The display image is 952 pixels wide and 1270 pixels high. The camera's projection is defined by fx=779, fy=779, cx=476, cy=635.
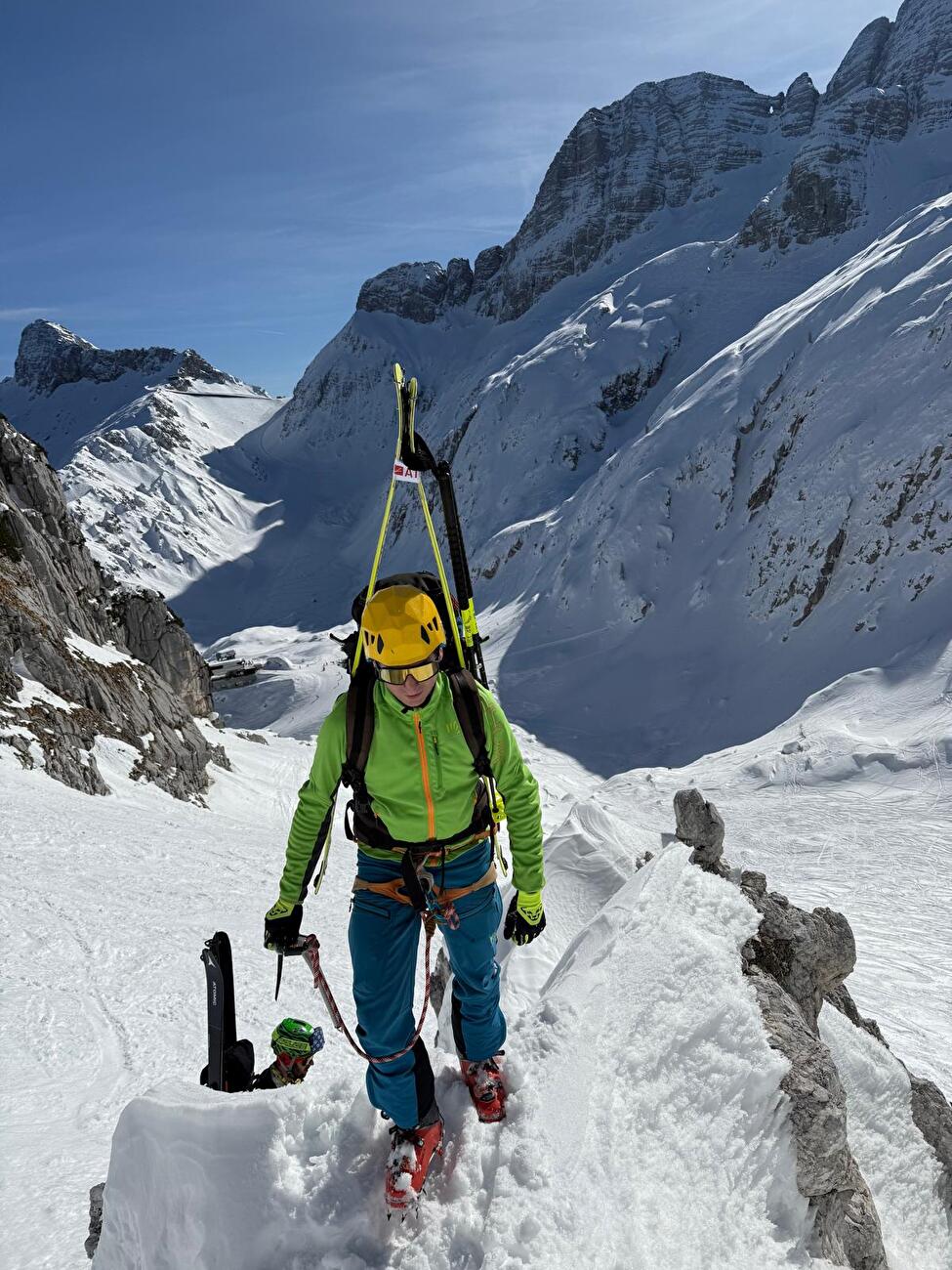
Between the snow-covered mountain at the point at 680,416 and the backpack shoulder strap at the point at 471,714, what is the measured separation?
1230 inches

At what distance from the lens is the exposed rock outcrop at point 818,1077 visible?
3994mm

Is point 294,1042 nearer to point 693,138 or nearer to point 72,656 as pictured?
point 72,656

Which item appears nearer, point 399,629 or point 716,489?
point 399,629

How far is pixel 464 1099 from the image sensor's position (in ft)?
13.1

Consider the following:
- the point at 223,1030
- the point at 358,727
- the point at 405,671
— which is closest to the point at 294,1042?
the point at 223,1030

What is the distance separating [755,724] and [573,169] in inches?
4672

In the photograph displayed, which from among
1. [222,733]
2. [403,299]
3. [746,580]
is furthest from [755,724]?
[403,299]

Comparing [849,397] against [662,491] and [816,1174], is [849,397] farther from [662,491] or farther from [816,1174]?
[816,1174]

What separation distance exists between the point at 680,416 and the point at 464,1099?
180 ft

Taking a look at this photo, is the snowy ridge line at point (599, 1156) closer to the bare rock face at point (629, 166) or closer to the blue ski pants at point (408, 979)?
the blue ski pants at point (408, 979)

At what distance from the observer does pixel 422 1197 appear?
3.38 meters

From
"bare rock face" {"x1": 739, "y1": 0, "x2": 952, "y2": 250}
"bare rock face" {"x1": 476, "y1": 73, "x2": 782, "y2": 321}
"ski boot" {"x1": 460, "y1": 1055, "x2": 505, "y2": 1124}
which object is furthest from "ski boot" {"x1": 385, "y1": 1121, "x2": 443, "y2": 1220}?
"bare rock face" {"x1": 476, "y1": 73, "x2": 782, "y2": 321}

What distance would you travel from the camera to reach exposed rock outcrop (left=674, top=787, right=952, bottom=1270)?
399cm

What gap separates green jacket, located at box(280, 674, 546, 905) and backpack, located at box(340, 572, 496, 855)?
0.04 m
